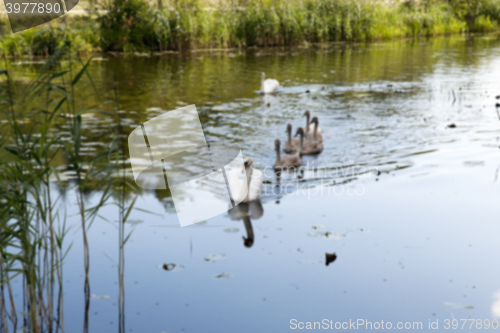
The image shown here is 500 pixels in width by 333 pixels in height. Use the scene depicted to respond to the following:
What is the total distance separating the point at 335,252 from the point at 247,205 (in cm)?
173

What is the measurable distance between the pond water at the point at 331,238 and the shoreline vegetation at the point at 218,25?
13.0 meters

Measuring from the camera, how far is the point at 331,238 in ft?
17.8

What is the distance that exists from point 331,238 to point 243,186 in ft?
5.10

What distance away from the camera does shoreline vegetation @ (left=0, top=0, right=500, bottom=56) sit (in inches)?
949

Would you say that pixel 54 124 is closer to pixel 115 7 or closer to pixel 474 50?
pixel 115 7

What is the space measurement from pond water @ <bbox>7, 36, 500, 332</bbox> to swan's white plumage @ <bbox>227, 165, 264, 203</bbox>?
0.22m

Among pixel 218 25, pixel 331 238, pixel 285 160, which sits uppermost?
pixel 218 25

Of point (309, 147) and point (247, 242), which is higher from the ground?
point (309, 147)

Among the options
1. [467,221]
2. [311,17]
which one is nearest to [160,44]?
[311,17]

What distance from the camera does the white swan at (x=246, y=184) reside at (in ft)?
21.4

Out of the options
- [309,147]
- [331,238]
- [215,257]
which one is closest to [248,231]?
[215,257]

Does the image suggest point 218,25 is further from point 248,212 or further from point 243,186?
point 248,212

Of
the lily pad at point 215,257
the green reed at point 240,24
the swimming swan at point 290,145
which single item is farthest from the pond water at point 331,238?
the green reed at point 240,24

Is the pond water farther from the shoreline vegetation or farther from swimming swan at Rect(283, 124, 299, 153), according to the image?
the shoreline vegetation
